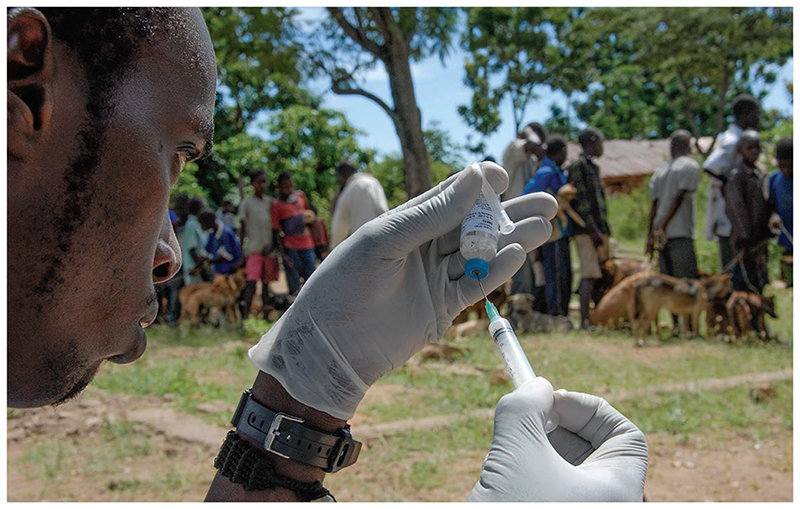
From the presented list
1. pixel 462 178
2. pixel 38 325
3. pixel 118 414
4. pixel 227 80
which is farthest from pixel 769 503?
pixel 227 80

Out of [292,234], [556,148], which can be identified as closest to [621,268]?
A: [556,148]

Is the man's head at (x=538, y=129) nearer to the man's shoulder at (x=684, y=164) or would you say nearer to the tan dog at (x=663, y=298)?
the man's shoulder at (x=684, y=164)

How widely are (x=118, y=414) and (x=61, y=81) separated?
411cm

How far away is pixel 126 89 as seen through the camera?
3.52ft

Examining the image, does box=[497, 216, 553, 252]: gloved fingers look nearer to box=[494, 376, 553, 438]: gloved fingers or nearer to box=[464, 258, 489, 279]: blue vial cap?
box=[464, 258, 489, 279]: blue vial cap

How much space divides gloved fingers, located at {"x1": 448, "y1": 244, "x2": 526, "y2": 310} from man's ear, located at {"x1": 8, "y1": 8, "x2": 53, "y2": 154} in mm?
1107

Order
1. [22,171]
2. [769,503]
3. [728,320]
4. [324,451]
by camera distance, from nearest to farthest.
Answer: [22,171] → [324,451] → [769,503] → [728,320]

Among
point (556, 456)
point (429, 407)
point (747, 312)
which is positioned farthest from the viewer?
point (747, 312)

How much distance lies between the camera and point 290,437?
167 centimetres

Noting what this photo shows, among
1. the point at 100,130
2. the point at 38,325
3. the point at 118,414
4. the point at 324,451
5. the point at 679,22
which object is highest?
the point at 679,22

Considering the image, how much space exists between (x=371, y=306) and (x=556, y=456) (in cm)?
A: 59

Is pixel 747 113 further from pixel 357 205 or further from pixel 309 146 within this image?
pixel 309 146

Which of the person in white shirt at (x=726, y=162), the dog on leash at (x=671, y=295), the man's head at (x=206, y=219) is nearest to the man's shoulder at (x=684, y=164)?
the person in white shirt at (x=726, y=162)

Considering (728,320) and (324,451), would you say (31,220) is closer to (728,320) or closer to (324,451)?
(324,451)
